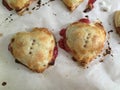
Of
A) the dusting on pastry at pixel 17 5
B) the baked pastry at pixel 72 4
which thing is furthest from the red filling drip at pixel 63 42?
the dusting on pastry at pixel 17 5

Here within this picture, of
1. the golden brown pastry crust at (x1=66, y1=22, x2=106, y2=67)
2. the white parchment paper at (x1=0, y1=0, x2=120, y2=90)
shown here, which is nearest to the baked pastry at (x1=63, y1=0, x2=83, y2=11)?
the white parchment paper at (x1=0, y1=0, x2=120, y2=90)

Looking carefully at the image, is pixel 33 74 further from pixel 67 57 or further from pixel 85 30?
pixel 85 30

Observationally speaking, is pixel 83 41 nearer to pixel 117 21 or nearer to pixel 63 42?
pixel 63 42

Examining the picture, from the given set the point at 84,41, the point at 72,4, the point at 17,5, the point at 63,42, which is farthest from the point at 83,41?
the point at 17,5

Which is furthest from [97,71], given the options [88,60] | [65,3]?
[65,3]

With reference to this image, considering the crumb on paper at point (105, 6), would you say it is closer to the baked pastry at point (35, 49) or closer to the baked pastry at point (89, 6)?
the baked pastry at point (89, 6)

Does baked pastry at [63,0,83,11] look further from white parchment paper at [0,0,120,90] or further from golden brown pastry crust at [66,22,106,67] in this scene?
golden brown pastry crust at [66,22,106,67]
